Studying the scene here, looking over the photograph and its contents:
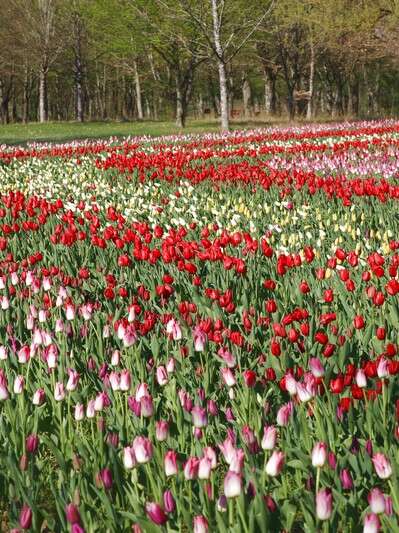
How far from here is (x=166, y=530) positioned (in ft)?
6.61

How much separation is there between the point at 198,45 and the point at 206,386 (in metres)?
38.9

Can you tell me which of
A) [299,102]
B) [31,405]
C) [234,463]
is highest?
[299,102]

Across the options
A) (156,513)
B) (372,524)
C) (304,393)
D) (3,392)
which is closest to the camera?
(372,524)

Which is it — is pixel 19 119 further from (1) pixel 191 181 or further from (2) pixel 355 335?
(2) pixel 355 335

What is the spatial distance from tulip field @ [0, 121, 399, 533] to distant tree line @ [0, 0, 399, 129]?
913 inches

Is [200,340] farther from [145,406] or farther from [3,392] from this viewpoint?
[3,392]

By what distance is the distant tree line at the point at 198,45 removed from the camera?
35.0m

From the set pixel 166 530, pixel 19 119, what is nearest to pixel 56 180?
pixel 166 530

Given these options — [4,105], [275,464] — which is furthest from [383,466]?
[4,105]

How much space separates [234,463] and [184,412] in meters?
0.91

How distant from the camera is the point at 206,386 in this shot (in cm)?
324

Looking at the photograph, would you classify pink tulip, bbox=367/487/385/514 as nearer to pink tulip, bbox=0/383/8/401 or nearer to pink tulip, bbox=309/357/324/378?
pink tulip, bbox=309/357/324/378

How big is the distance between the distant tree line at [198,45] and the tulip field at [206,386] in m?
23.2

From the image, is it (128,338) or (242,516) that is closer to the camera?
(242,516)
